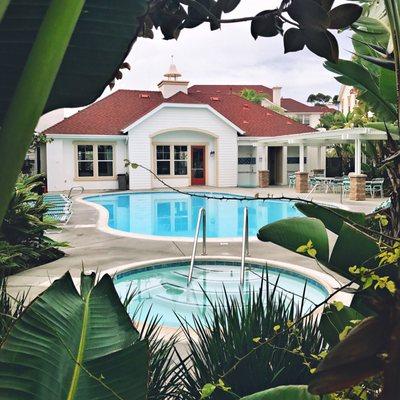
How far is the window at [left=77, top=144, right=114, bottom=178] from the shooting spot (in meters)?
28.6

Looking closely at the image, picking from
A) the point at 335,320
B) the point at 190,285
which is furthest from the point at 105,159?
the point at 335,320

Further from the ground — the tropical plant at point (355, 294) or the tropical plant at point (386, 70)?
the tropical plant at point (386, 70)

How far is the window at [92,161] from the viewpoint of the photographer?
28.6m

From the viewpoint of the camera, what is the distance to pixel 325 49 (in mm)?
1290

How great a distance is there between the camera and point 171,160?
2997 centimetres

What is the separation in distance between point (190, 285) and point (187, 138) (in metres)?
22.4

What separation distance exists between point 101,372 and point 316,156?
3260cm

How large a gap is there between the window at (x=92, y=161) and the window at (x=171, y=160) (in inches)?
120

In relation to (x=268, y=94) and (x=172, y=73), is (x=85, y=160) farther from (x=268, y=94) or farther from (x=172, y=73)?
(x=268, y=94)

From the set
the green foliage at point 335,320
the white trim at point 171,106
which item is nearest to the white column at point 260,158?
the white trim at point 171,106

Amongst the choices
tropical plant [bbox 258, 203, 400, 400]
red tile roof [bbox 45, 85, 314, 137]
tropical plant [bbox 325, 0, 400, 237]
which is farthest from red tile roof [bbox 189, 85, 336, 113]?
tropical plant [bbox 258, 203, 400, 400]

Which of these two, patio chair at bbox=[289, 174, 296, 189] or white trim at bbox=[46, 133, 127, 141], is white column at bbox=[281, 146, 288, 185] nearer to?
patio chair at bbox=[289, 174, 296, 189]

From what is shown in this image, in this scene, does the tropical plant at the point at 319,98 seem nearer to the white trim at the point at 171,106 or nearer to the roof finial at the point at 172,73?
the roof finial at the point at 172,73

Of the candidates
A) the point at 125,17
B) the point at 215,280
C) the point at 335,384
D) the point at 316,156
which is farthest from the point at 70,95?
the point at 316,156
